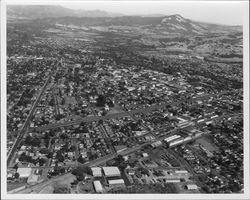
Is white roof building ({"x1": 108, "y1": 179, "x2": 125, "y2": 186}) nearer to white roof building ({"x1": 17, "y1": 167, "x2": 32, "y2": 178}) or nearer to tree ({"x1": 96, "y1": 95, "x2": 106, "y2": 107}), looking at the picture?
white roof building ({"x1": 17, "y1": 167, "x2": 32, "y2": 178})

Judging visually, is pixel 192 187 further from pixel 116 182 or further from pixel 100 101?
pixel 100 101

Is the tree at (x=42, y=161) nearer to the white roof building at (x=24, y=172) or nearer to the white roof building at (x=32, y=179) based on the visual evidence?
the white roof building at (x=24, y=172)

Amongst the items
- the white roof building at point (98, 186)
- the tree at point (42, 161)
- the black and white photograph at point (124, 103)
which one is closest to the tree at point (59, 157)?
the black and white photograph at point (124, 103)

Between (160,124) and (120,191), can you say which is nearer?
(120,191)

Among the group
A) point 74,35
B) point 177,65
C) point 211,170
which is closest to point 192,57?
point 177,65

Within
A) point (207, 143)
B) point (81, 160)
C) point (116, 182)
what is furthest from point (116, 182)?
point (207, 143)

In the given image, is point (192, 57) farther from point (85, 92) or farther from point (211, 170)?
point (211, 170)
